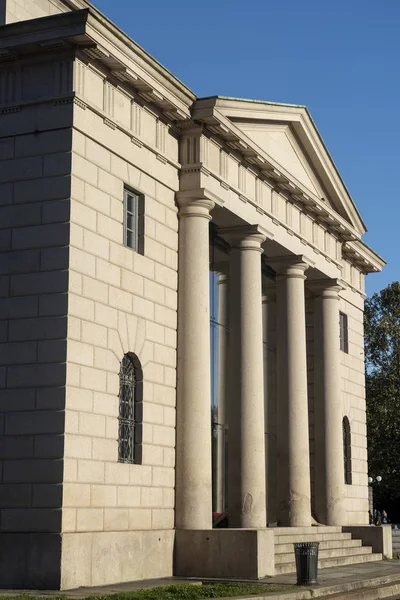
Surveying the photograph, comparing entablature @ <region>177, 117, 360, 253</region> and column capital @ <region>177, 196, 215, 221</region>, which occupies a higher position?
entablature @ <region>177, 117, 360, 253</region>

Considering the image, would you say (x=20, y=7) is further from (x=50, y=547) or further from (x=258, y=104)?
(x=50, y=547)

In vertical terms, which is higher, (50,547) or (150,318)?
(150,318)

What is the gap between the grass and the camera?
726 inches

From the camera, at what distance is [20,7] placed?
2634 centimetres

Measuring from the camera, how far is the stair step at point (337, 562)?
27.2 m

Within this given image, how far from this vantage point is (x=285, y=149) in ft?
111

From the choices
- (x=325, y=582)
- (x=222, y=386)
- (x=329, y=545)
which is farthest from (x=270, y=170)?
(x=325, y=582)

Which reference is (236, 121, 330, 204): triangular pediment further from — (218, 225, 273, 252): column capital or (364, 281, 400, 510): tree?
(364, 281, 400, 510): tree

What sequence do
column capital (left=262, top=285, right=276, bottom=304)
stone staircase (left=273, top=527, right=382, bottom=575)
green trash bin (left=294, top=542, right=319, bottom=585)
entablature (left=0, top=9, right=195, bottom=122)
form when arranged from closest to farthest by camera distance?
entablature (left=0, top=9, right=195, bottom=122)
green trash bin (left=294, top=542, right=319, bottom=585)
stone staircase (left=273, top=527, right=382, bottom=575)
column capital (left=262, top=285, right=276, bottom=304)

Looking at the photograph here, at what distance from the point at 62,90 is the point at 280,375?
46.7 feet

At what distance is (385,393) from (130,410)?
5439cm

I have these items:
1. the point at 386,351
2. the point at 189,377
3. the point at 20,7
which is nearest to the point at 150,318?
the point at 189,377

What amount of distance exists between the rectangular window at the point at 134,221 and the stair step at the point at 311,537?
30.8 ft

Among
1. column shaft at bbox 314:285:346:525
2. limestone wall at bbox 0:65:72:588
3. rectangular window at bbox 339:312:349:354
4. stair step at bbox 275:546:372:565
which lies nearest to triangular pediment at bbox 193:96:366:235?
column shaft at bbox 314:285:346:525
